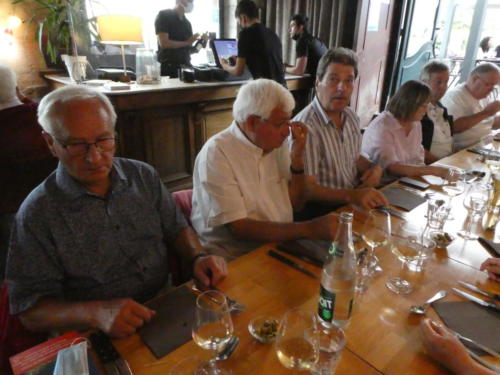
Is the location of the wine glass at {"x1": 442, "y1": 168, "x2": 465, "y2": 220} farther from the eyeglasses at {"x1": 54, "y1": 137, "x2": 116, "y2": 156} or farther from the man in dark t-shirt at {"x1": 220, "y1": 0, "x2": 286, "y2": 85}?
the man in dark t-shirt at {"x1": 220, "y1": 0, "x2": 286, "y2": 85}

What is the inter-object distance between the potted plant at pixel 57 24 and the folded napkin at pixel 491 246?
342cm

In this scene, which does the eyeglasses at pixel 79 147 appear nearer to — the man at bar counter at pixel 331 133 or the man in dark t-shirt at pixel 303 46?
the man at bar counter at pixel 331 133

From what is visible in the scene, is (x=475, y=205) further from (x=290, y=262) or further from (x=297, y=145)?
(x=290, y=262)

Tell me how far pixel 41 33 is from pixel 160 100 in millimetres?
1550

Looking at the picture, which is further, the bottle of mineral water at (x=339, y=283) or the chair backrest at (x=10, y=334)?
the chair backrest at (x=10, y=334)

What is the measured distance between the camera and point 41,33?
3383 millimetres

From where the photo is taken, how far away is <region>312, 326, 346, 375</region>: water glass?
0.74 metres

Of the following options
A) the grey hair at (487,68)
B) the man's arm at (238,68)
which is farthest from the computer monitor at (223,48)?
the grey hair at (487,68)

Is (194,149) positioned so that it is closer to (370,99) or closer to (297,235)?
(297,235)

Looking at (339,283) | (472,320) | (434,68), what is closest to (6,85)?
(339,283)

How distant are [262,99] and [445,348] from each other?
40.2 inches

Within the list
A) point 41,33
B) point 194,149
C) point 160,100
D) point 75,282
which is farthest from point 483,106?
point 41,33

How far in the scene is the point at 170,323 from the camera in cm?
89

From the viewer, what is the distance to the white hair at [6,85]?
2.24 metres
